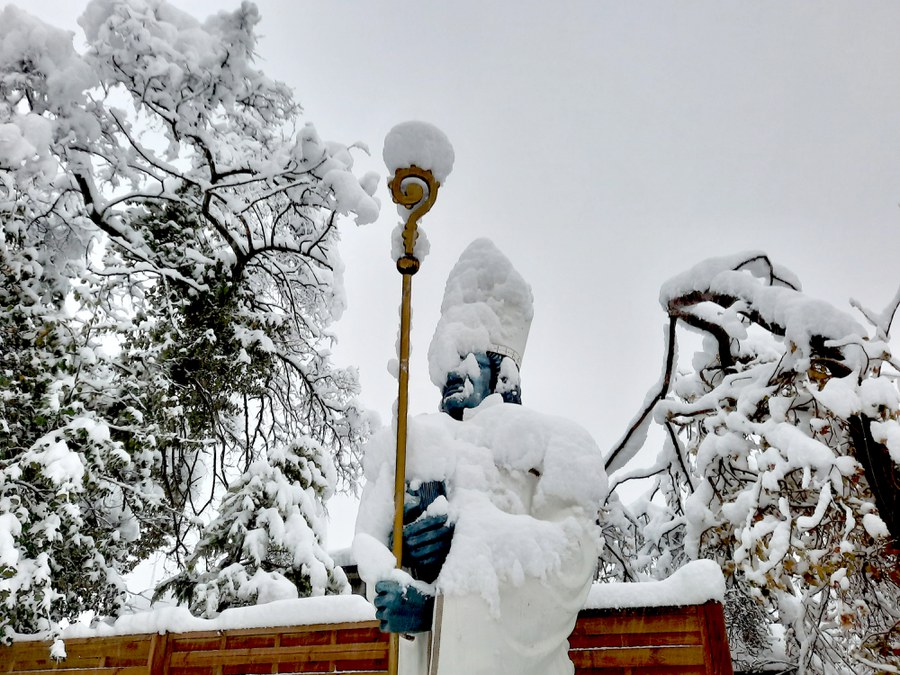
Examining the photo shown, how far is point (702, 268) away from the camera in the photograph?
4.30 meters

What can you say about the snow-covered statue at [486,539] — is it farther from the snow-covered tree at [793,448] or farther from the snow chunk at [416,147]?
the snow-covered tree at [793,448]

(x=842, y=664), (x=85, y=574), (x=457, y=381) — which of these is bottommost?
(x=842, y=664)

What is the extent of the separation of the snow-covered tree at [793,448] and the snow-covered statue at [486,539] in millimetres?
1578

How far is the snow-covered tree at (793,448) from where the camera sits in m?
2.95

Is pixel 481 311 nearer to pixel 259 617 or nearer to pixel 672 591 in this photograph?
pixel 672 591

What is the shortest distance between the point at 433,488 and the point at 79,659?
168 inches

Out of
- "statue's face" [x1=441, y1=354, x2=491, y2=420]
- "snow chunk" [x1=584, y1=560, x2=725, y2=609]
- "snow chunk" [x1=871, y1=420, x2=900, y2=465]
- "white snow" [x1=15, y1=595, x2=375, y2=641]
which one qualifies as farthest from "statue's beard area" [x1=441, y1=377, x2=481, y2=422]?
"snow chunk" [x1=871, y1=420, x2=900, y2=465]

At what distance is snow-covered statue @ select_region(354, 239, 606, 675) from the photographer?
173 centimetres

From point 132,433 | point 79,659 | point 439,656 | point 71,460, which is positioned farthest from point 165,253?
point 439,656

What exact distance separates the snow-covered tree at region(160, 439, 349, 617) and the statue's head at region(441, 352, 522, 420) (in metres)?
3.62

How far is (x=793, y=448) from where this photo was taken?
10.00 ft

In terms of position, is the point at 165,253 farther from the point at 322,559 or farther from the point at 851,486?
the point at 851,486

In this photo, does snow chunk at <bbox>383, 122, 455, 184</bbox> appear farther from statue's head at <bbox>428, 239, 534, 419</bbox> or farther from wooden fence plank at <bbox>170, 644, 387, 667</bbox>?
wooden fence plank at <bbox>170, 644, 387, 667</bbox>

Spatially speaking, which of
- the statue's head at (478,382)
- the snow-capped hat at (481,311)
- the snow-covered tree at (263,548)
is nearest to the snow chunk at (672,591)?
the statue's head at (478,382)
